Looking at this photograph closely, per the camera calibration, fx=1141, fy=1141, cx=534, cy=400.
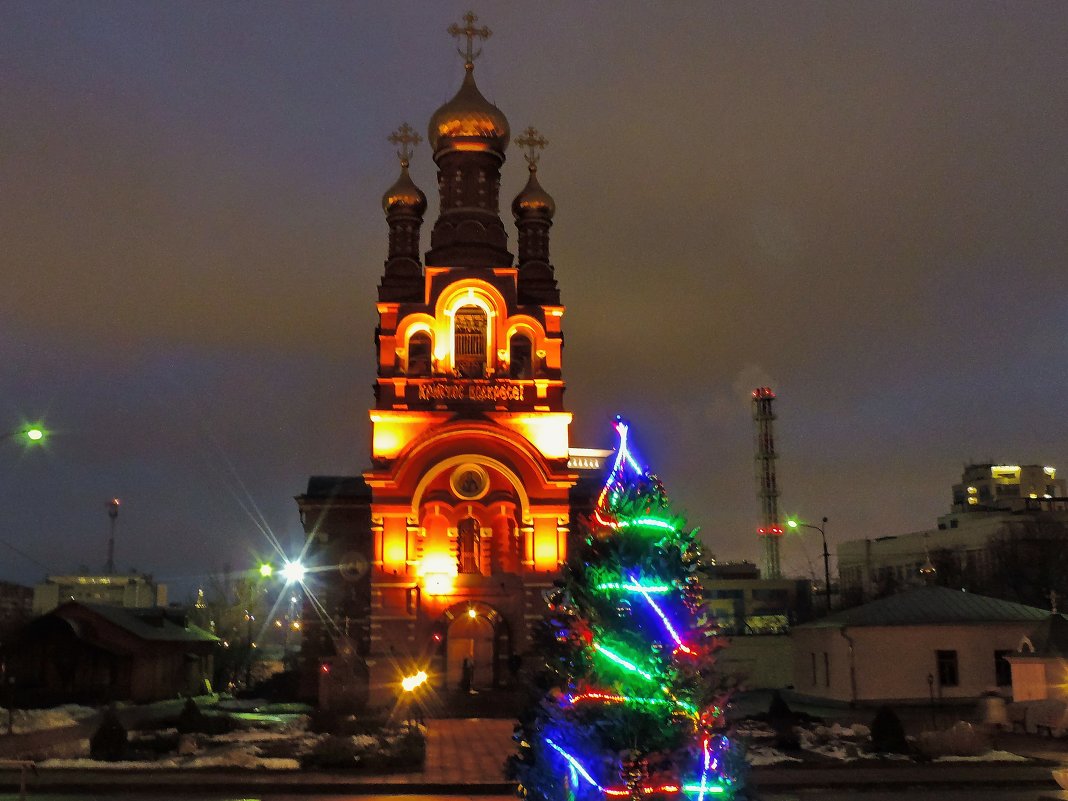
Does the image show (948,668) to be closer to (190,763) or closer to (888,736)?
(888,736)

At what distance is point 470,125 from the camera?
3750 centimetres

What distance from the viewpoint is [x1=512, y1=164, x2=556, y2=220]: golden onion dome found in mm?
39500

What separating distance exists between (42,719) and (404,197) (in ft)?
68.5

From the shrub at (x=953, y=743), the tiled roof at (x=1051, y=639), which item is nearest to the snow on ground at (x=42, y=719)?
the shrub at (x=953, y=743)

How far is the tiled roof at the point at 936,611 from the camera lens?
98.1 ft

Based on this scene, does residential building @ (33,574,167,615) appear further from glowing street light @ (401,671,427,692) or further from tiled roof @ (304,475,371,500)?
glowing street light @ (401,671,427,692)

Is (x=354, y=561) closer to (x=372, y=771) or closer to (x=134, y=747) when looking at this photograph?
(x=134, y=747)

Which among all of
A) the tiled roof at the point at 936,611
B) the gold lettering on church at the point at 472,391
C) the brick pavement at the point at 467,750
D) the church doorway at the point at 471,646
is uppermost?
the gold lettering on church at the point at 472,391

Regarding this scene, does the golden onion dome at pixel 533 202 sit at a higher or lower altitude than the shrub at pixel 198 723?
higher

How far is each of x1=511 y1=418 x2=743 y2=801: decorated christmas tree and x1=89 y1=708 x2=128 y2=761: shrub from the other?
10.9 m

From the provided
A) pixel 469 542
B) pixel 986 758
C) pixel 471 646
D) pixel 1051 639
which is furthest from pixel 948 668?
pixel 469 542

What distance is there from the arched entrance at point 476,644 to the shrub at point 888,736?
1443 centimetres

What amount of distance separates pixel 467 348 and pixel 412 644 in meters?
9.26

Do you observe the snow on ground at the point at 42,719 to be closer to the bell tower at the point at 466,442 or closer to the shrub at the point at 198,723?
the shrub at the point at 198,723
